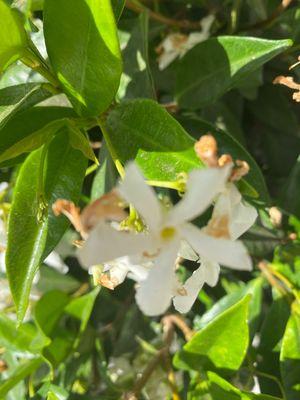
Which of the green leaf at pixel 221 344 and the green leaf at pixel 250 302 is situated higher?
the green leaf at pixel 221 344

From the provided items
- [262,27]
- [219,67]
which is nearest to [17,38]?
[219,67]

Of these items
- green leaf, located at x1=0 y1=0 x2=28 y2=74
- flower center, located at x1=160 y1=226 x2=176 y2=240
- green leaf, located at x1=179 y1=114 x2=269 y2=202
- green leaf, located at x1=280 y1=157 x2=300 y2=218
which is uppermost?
green leaf, located at x1=0 y1=0 x2=28 y2=74

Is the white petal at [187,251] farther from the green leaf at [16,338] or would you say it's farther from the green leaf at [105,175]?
the green leaf at [16,338]

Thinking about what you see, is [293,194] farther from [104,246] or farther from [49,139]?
[104,246]

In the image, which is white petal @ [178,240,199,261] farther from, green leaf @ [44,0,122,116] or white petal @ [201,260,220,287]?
green leaf @ [44,0,122,116]

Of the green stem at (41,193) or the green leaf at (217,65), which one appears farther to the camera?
the green leaf at (217,65)

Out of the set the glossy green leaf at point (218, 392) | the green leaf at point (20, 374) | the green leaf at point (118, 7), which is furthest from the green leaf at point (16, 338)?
the green leaf at point (118, 7)

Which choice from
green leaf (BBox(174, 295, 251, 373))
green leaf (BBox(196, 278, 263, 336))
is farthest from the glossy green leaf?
green leaf (BBox(196, 278, 263, 336))

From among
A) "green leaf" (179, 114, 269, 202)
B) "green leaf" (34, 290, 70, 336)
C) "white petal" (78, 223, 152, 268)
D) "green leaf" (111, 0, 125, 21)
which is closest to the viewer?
"white petal" (78, 223, 152, 268)
